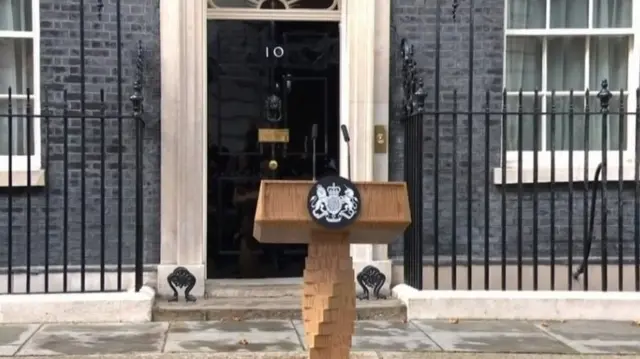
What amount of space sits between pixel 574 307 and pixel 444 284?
1.11 meters

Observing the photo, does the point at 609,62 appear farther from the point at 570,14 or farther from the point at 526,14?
the point at 526,14

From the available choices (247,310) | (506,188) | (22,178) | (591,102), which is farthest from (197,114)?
(591,102)

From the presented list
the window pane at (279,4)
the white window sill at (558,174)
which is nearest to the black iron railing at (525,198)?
the white window sill at (558,174)

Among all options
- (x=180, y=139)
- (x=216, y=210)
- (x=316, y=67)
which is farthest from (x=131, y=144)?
(x=316, y=67)

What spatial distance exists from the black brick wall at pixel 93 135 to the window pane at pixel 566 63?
11.6 ft

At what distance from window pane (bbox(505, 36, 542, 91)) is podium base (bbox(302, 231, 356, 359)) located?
4.05 m

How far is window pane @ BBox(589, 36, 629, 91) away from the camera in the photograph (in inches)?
307

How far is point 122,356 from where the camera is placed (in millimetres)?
5527

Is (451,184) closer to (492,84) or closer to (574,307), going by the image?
(492,84)

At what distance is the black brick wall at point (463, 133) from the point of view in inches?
294

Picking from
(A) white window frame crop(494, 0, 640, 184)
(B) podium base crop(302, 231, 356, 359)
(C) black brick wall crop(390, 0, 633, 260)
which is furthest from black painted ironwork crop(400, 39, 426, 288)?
(B) podium base crop(302, 231, 356, 359)

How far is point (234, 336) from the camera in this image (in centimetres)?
618

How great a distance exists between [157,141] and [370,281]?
218cm

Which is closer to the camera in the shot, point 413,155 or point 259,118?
point 413,155
